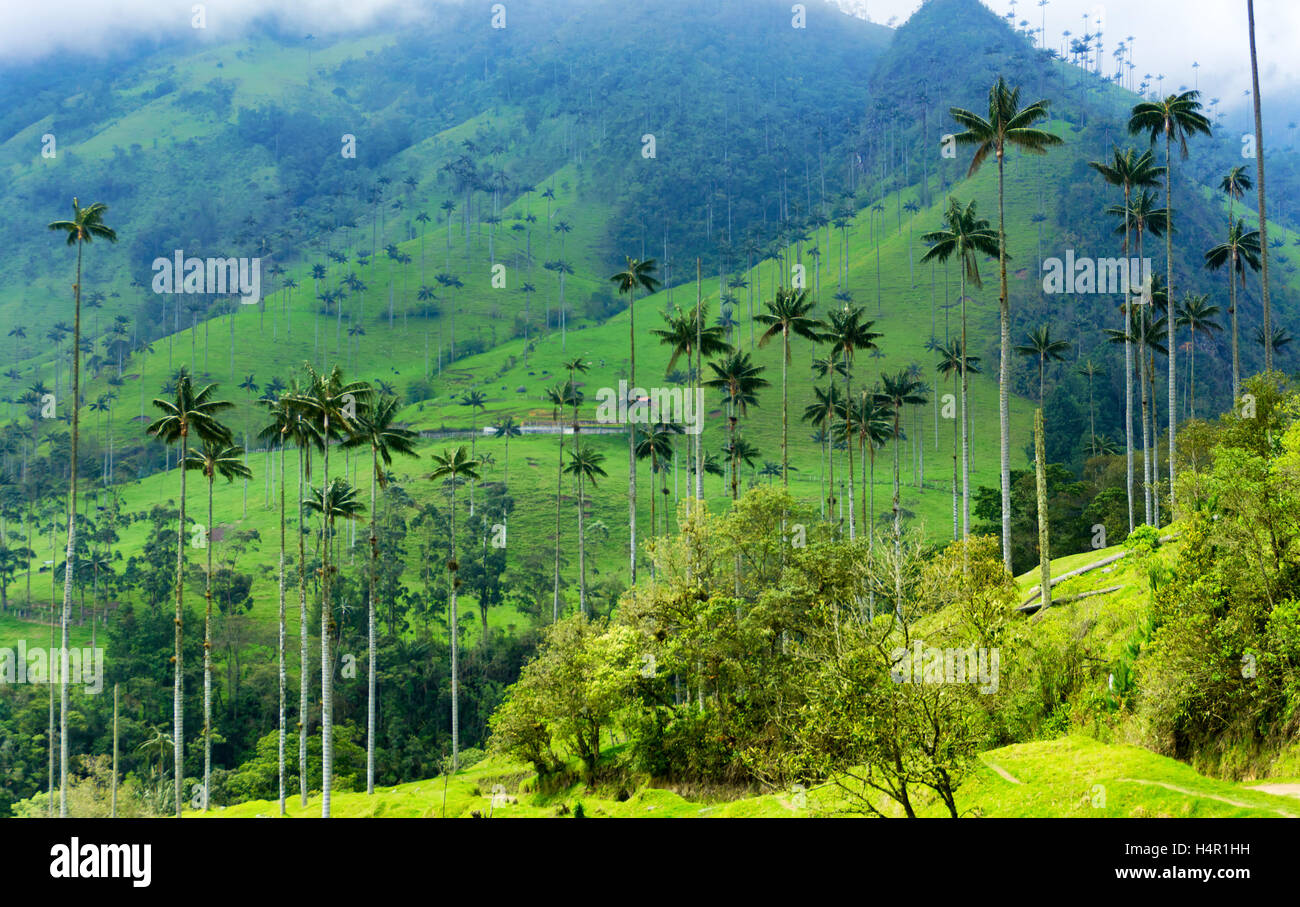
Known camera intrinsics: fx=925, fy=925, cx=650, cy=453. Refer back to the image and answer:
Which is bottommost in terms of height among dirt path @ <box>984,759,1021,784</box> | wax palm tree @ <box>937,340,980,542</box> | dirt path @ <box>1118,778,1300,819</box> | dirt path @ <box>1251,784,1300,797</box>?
dirt path @ <box>984,759,1021,784</box>

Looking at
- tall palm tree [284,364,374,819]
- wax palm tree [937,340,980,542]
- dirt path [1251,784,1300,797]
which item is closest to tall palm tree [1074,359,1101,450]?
wax palm tree [937,340,980,542]

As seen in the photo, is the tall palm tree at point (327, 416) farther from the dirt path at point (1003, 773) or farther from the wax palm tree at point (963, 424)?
the wax palm tree at point (963, 424)

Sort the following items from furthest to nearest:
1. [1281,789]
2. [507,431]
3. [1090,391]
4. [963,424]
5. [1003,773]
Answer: [1090,391]
[507,431]
[963,424]
[1003,773]
[1281,789]

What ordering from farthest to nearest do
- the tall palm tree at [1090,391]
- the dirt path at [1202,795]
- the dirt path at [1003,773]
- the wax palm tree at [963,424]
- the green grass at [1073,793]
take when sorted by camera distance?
the tall palm tree at [1090,391] < the wax palm tree at [963,424] < the dirt path at [1003,773] < the green grass at [1073,793] < the dirt path at [1202,795]

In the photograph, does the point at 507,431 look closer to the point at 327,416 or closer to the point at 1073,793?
the point at 327,416

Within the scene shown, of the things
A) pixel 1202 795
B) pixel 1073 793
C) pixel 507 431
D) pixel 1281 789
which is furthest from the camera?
pixel 507 431

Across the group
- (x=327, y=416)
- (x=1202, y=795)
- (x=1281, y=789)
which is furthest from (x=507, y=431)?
(x=1202, y=795)

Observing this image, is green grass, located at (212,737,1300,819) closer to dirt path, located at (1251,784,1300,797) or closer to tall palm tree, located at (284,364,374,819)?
dirt path, located at (1251,784,1300,797)

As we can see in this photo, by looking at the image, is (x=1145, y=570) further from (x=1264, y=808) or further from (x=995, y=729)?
(x=1264, y=808)

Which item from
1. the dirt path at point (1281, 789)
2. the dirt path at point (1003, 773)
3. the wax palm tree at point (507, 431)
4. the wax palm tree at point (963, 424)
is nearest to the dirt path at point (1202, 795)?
the dirt path at point (1281, 789)

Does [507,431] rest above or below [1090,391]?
below
